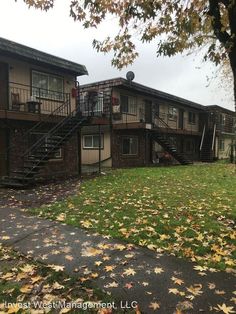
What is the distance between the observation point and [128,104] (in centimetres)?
2442

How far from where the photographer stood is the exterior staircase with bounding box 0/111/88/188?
12.6m

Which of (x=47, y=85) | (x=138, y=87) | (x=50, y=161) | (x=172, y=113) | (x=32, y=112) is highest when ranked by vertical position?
(x=138, y=87)

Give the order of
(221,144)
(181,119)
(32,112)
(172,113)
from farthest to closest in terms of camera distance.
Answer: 1. (221,144)
2. (181,119)
3. (172,113)
4. (32,112)

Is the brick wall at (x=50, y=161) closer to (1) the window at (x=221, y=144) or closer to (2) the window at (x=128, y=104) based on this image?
(2) the window at (x=128, y=104)

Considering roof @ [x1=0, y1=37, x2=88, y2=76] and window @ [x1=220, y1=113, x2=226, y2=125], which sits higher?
roof @ [x1=0, y1=37, x2=88, y2=76]

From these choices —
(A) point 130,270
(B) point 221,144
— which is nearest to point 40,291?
(A) point 130,270

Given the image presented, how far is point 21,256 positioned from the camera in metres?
5.53

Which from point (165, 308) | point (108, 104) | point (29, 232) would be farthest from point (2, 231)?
point (108, 104)

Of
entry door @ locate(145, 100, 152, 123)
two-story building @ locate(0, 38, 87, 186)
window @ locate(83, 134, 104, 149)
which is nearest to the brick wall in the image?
two-story building @ locate(0, 38, 87, 186)

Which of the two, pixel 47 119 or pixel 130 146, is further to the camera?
pixel 130 146

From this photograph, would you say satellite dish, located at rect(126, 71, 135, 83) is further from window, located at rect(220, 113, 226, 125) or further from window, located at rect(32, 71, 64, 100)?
window, located at rect(220, 113, 226, 125)

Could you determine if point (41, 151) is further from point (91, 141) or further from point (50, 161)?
point (91, 141)

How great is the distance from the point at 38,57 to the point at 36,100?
2.09 m

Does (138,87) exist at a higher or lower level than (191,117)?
higher
